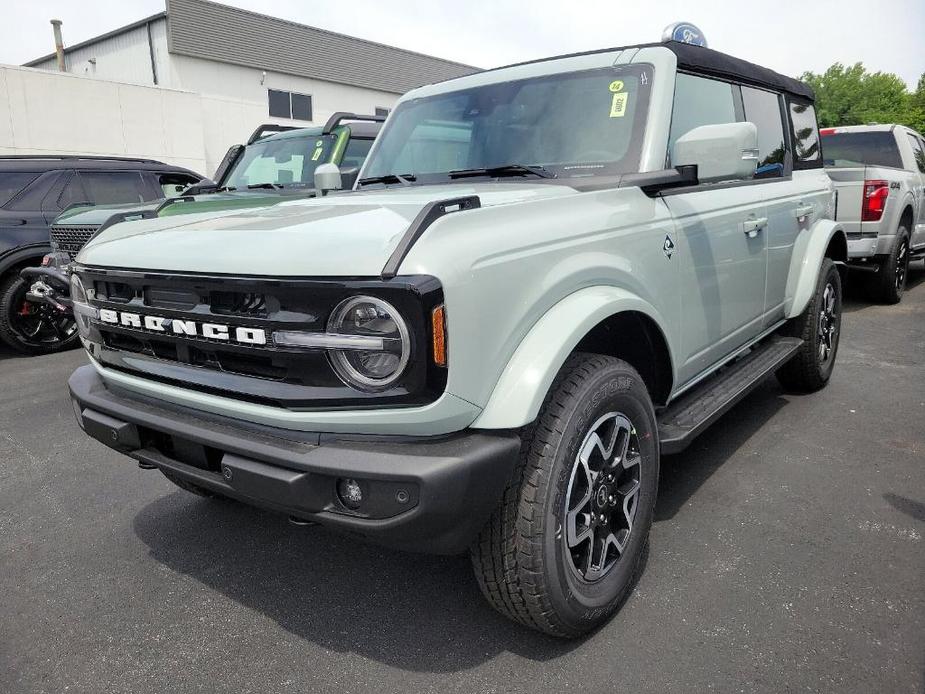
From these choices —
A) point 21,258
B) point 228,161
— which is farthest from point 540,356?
point 21,258

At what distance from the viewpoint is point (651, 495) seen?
2451mm

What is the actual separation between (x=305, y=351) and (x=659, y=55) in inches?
79.6

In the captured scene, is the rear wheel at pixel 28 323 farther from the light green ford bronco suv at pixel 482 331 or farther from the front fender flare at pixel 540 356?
the front fender flare at pixel 540 356

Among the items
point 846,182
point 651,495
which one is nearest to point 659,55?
point 651,495

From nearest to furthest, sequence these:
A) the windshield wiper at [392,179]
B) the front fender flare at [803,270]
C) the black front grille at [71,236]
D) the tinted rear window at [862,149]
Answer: the windshield wiper at [392,179], the front fender flare at [803,270], the black front grille at [71,236], the tinted rear window at [862,149]

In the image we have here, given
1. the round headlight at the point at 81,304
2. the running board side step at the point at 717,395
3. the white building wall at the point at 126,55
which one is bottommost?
the running board side step at the point at 717,395

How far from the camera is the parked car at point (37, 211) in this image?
6.82 m

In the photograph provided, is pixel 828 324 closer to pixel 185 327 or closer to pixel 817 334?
pixel 817 334

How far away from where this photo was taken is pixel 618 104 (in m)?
2.78

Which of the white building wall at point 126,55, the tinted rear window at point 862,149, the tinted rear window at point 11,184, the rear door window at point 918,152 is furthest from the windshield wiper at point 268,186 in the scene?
the white building wall at point 126,55

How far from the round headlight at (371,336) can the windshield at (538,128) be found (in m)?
1.25

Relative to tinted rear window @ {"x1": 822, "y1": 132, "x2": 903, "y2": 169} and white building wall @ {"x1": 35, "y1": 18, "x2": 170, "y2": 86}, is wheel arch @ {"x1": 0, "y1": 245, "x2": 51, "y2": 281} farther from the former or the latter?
white building wall @ {"x1": 35, "y1": 18, "x2": 170, "y2": 86}

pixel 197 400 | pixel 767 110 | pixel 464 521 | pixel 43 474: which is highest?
pixel 767 110

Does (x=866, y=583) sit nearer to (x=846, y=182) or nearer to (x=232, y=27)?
(x=846, y=182)
